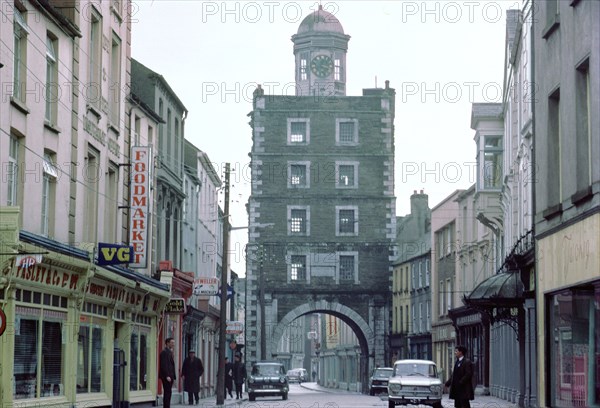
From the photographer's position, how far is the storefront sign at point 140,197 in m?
33.0

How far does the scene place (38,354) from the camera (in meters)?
23.5

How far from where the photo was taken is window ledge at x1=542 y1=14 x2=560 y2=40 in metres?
20.8

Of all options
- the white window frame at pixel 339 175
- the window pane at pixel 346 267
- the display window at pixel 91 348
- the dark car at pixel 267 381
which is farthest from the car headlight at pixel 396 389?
the white window frame at pixel 339 175

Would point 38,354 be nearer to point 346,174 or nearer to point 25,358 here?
point 25,358

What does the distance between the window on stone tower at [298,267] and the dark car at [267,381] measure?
2505 cm

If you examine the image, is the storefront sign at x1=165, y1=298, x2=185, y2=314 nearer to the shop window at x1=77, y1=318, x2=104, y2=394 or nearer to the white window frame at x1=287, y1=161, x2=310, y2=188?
the shop window at x1=77, y1=318, x2=104, y2=394

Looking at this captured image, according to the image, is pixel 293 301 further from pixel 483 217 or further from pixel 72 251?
pixel 72 251

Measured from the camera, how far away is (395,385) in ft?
120

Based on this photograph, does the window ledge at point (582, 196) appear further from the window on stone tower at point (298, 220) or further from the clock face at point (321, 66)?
the clock face at point (321, 66)

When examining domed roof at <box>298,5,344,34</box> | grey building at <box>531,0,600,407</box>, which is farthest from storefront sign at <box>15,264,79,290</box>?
domed roof at <box>298,5,344,34</box>

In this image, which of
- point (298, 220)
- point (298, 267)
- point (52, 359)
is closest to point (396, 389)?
point (52, 359)

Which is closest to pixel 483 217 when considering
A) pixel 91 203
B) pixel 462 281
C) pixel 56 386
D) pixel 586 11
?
pixel 462 281

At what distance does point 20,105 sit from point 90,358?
292 inches

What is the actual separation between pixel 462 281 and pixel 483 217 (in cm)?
1413
